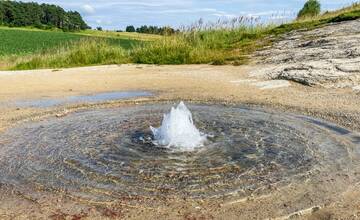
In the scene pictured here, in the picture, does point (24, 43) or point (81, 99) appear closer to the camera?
point (81, 99)

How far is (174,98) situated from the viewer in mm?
11062

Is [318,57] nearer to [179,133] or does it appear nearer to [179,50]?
[179,50]

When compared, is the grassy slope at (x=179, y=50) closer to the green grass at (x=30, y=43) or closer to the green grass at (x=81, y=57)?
the green grass at (x=81, y=57)

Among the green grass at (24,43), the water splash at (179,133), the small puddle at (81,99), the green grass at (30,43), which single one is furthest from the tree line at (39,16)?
the water splash at (179,133)

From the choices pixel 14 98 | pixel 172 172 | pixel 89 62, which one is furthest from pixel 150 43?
pixel 172 172

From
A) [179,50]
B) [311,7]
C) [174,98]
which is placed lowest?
[174,98]

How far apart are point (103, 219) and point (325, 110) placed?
5.96 meters

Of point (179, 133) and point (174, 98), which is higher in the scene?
point (174, 98)

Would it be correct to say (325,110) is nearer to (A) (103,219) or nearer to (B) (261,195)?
(B) (261,195)

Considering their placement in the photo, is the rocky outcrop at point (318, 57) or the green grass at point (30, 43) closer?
the rocky outcrop at point (318, 57)

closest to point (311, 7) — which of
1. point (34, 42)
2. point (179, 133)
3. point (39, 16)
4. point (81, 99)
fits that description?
point (34, 42)

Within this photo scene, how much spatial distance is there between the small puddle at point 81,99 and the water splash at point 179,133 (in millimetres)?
3743

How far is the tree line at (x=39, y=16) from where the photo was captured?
8269 centimetres

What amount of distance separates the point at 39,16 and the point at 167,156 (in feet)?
286
